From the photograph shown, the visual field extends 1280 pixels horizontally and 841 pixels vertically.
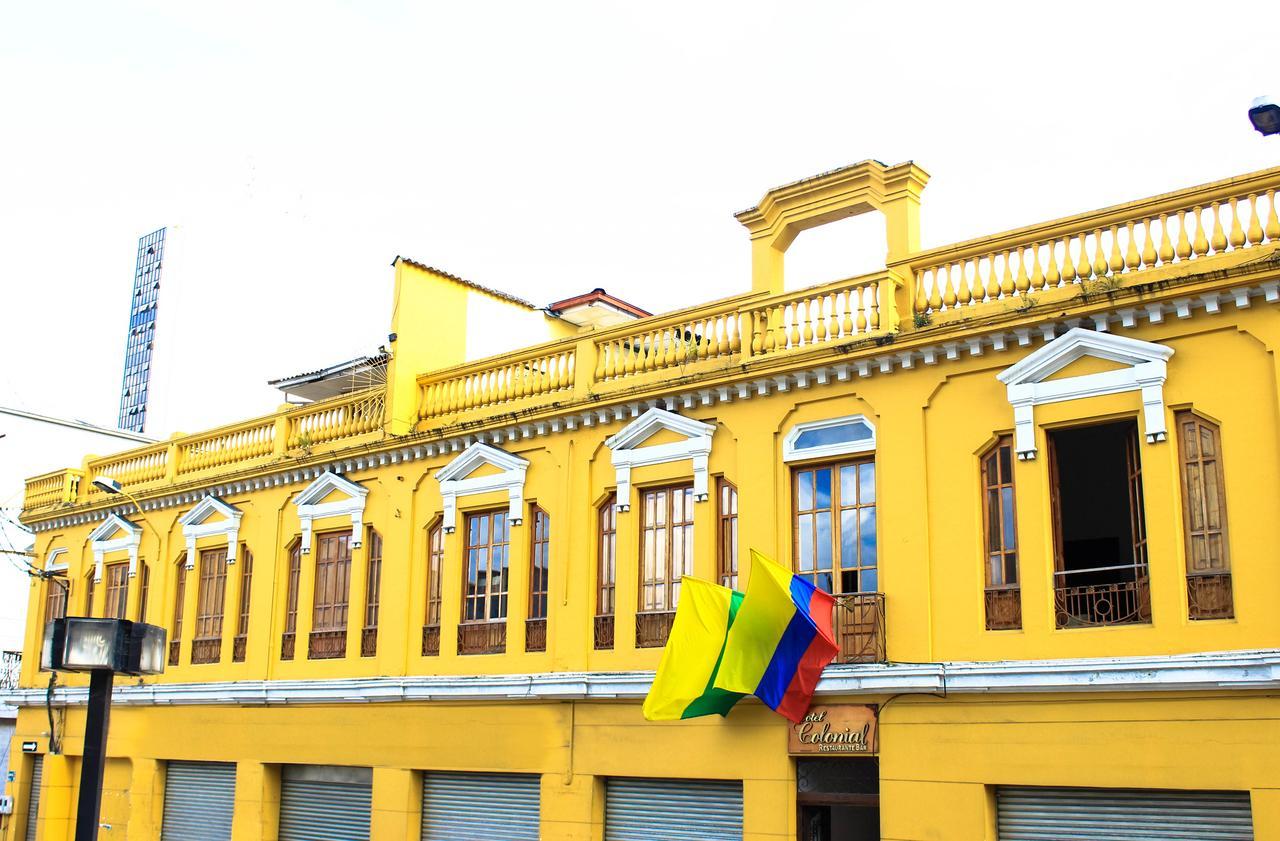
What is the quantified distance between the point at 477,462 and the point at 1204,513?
31.9 ft

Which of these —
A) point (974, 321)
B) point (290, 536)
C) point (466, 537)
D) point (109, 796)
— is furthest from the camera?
point (109, 796)

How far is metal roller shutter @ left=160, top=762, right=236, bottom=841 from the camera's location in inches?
843

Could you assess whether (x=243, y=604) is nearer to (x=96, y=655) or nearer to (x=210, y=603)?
(x=210, y=603)

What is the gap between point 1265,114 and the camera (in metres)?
11.9

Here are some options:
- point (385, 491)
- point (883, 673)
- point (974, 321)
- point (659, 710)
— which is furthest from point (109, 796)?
point (974, 321)

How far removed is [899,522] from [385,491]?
8581 millimetres

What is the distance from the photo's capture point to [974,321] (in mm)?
14195

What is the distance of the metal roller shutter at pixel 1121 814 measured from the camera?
12250mm

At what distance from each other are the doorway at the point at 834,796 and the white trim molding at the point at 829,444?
10.9 ft

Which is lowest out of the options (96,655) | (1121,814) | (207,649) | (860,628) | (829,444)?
(1121,814)

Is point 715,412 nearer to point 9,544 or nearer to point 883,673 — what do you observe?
point 883,673

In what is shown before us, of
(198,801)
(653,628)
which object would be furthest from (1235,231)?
(198,801)

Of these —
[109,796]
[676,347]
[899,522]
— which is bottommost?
[109,796]

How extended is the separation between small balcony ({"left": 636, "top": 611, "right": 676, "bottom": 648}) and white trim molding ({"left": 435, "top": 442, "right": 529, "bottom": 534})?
100 inches
